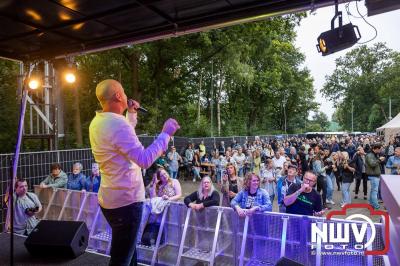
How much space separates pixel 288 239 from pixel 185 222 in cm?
155

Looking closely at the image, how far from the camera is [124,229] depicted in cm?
224

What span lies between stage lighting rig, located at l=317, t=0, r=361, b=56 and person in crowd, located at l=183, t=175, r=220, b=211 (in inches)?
104

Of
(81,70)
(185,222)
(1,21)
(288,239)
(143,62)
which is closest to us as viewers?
(1,21)

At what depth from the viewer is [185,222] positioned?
16.0 feet

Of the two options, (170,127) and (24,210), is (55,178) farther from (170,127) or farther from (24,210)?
(170,127)

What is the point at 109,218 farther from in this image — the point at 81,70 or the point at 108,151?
the point at 81,70

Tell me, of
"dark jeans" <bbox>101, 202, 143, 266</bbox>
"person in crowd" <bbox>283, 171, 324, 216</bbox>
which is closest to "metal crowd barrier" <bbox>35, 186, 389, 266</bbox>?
"person in crowd" <bbox>283, 171, 324, 216</bbox>

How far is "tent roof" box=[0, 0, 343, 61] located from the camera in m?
3.27

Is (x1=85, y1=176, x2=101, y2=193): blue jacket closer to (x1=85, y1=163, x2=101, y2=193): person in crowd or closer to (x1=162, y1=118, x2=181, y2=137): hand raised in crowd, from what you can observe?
(x1=85, y1=163, x2=101, y2=193): person in crowd

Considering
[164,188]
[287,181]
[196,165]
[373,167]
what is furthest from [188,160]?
[164,188]

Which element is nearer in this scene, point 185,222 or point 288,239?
point 288,239

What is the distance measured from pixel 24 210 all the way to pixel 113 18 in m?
Result: 3.93

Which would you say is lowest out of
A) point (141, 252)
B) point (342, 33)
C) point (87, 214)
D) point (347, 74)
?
point (141, 252)

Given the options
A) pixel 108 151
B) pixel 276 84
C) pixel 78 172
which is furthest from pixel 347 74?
pixel 108 151
